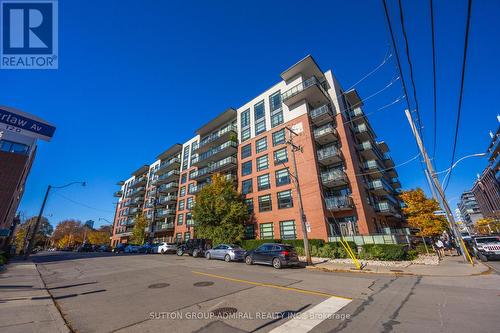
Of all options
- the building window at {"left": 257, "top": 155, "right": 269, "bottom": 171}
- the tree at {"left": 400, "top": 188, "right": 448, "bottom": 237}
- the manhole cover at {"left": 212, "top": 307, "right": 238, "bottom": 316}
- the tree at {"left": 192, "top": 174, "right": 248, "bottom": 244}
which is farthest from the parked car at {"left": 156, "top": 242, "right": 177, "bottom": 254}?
the tree at {"left": 400, "top": 188, "right": 448, "bottom": 237}

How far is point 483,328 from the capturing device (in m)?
4.39

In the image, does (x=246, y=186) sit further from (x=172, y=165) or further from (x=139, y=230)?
(x=139, y=230)

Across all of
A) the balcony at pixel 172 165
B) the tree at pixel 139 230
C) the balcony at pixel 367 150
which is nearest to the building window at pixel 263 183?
the balcony at pixel 367 150

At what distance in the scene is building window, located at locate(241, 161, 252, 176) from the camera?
1325 inches

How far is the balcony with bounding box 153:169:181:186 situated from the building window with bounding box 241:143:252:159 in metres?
20.7

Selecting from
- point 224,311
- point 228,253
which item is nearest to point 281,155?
point 228,253

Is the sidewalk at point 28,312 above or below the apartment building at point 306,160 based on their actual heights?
below

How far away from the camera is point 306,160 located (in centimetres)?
2666

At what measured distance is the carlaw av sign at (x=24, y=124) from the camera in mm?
28406

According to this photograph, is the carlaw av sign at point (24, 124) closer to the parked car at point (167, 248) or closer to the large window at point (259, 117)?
the parked car at point (167, 248)

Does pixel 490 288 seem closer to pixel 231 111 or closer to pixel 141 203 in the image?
pixel 231 111

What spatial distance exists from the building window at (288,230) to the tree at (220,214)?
5073 mm

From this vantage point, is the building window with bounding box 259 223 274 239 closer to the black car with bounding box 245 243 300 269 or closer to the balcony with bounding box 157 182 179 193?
the black car with bounding box 245 243 300 269

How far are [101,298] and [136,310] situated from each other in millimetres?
2384
